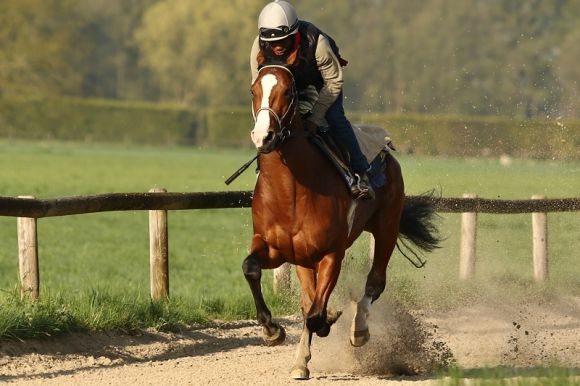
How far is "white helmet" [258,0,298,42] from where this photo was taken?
7.14m

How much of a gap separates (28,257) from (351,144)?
263 centimetres

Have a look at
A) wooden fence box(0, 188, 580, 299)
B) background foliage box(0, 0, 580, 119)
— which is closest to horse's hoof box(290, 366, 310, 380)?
wooden fence box(0, 188, 580, 299)

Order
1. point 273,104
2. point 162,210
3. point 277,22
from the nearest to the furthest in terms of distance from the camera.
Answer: point 273,104
point 277,22
point 162,210

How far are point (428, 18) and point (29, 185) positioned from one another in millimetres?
85491

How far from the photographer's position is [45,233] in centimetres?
2070

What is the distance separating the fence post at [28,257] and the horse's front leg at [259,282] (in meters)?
1.96

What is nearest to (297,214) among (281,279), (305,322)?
(305,322)

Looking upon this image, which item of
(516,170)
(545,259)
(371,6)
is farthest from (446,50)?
(545,259)

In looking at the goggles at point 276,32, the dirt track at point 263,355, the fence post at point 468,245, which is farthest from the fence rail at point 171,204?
the goggles at point 276,32

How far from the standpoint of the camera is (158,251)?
9922 millimetres

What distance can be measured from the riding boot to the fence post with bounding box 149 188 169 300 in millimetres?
2401

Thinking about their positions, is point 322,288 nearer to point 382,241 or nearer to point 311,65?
point 311,65

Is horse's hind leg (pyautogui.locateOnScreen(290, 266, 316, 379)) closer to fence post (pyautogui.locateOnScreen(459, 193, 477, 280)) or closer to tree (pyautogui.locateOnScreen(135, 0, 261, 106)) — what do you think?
fence post (pyautogui.locateOnScreen(459, 193, 477, 280))

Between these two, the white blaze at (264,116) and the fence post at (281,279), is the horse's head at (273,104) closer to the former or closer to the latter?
the white blaze at (264,116)
